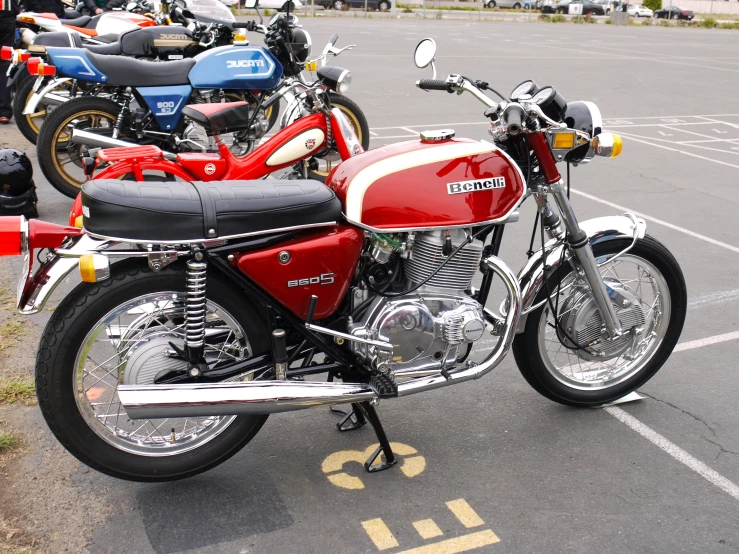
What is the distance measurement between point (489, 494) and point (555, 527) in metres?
0.29

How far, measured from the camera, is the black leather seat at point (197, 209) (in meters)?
2.59

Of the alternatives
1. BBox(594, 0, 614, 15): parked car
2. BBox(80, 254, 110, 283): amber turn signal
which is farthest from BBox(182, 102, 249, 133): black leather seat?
BBox(594, 0, 614, 15): parked car

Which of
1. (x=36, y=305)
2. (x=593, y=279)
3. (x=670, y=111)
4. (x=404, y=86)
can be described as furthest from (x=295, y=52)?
(x=670, y=111)

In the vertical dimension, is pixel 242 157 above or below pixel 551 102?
below

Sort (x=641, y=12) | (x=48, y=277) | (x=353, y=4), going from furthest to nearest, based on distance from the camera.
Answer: (x=641, y=12) → (x=353, y=4) → (x=48, y=277)

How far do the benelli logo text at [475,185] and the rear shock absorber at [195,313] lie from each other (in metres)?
0.97

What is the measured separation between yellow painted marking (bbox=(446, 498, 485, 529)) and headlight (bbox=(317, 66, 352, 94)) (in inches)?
157

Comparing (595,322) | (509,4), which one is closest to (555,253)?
(595,322)

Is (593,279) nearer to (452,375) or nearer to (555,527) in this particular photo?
(452,375)

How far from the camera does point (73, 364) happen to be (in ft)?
8.75

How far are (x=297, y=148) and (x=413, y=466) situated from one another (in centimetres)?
306

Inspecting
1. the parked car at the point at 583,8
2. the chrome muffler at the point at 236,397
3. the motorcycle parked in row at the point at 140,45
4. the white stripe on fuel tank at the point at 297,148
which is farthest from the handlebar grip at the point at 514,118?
the parked car at the point at 583,8

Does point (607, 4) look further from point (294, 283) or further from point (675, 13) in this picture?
point (294, 283)

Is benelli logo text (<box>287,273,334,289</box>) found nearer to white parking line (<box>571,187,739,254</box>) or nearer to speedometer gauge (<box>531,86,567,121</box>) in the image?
speedometer gauge (<box>531,86,567,121</box>)
